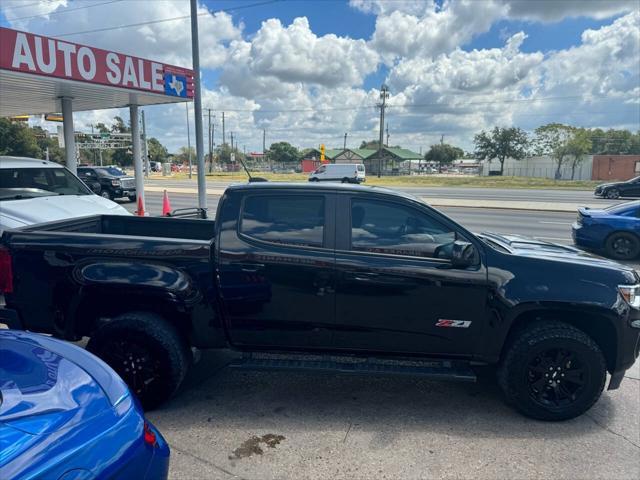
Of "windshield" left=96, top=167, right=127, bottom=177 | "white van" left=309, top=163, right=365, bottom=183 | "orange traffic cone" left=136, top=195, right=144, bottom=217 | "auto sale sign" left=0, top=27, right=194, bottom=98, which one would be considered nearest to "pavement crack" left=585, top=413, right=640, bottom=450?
"auto sale sign" left=0, top=27, right=194, bottom=98

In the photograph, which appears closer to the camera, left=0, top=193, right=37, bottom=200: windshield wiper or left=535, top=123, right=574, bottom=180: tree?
left=0, top=193, right=37, bottom=200: windshield wiper

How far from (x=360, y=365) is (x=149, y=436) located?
71.7 inches

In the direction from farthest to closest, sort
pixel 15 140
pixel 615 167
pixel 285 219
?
1. pixel 615 167
2. pixel 15 140
3. pixel 285 219

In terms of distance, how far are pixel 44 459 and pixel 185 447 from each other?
5.53 ft

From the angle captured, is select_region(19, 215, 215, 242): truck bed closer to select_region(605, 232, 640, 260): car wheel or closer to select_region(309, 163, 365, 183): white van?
select_region(605, 232, 640, 260): car wheel

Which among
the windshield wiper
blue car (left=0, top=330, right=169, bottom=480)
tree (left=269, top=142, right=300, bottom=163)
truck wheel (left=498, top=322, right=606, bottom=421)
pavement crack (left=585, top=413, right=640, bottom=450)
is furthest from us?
tree (left=269, top=142, right=300, bottom=163)

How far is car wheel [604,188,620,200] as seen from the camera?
2491cm

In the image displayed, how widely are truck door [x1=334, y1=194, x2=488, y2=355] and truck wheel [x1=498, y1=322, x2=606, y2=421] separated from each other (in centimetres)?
35

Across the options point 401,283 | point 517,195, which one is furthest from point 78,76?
point 517,195

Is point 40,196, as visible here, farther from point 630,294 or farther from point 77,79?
point 630,294

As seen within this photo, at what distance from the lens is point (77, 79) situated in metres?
11.2

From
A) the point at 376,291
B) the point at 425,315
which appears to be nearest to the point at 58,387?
the point at 376,291

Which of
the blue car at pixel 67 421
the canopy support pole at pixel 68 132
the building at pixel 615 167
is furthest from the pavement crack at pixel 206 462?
the building at pixel 615 167

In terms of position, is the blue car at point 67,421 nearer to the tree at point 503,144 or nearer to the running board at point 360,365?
the running board at point 360,365
